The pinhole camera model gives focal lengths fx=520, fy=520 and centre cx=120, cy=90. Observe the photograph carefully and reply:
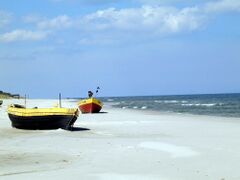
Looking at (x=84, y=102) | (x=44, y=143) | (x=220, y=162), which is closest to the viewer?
(x=220, y=162)

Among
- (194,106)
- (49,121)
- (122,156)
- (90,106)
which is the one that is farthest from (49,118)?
(194,106)

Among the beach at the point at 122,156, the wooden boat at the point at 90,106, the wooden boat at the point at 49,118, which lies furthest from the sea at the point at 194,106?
the beach at the point at 122,156

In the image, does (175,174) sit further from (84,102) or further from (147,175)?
(84,102)

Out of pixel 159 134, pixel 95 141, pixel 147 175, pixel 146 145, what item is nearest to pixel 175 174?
pixel 147 175

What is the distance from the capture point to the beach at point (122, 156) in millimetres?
10977

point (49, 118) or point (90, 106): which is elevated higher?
point (90, 106)

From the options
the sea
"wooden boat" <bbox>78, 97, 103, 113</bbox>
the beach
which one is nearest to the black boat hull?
the beach

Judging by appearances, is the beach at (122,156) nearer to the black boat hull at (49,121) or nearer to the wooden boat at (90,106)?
the black boat hull at (49,121)

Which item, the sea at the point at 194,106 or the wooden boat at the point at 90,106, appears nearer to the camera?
the wooden boat at the point at 90,106

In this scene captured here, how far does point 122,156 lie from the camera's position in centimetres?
1382

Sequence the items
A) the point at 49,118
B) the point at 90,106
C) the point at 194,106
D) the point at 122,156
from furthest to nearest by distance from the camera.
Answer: the point at 194,106, the point at 90,106, the point at 49,118, the point at 122,156

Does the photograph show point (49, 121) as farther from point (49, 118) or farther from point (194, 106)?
point (194, 106)

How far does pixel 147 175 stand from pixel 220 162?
2.48 metres

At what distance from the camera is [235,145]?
16062 millimetres
